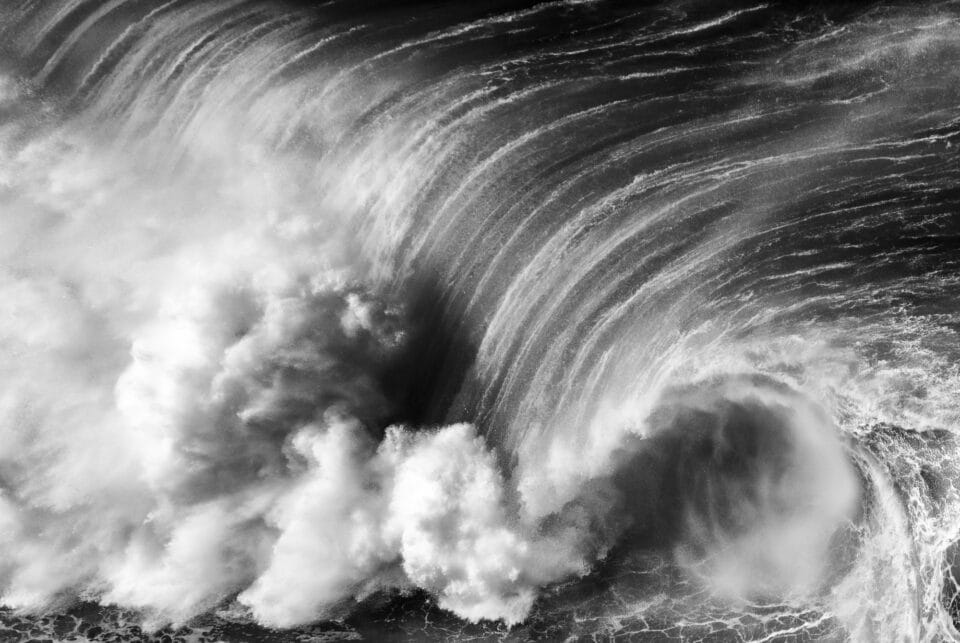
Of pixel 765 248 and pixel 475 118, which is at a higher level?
pixel 475 118

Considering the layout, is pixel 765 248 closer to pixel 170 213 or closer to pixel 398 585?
pixel 398 585

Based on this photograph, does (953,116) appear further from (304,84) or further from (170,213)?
(170,213)

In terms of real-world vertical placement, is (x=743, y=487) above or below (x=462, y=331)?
below

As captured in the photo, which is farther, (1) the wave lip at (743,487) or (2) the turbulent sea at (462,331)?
(1) the wave lip at (743,487)

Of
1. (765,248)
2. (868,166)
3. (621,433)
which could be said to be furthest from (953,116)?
(621,433)

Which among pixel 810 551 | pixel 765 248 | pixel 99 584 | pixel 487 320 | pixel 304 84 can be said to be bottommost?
pixel 99 584

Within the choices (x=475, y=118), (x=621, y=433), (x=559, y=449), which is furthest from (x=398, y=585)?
(x=475, y=118)

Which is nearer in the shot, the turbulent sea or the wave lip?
the turbulent sea

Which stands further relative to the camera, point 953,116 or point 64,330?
point 64,330
